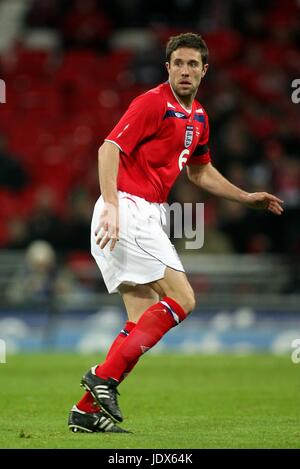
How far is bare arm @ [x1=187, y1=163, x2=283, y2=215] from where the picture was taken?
6.92 m

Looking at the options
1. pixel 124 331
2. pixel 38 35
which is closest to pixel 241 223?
pixel 38 35

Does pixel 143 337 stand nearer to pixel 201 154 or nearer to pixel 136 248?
pixel 136 248

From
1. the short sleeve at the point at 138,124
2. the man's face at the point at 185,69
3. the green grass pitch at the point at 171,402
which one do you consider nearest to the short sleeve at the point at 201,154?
the man's face at the point at 185,69

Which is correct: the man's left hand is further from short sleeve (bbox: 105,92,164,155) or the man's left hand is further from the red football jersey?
short sleeve (bbox: 105,92,164,155)

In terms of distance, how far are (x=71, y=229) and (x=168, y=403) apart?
7.57 meters

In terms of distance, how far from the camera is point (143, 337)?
6.29m

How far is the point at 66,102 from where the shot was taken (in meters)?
18.7

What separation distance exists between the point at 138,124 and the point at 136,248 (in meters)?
0.73

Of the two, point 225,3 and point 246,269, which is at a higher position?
point 225,3

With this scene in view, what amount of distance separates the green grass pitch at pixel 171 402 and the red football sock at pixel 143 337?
0.38 metres

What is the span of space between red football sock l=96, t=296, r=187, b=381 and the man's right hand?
518mm

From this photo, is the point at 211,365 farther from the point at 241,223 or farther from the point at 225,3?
the point at 225,3

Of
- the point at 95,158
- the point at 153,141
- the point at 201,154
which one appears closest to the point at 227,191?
the point at 201,154

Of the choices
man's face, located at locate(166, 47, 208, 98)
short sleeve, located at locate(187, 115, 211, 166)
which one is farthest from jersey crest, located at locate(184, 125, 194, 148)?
short sleeve, located at locate(187, 115, 211, 166)
